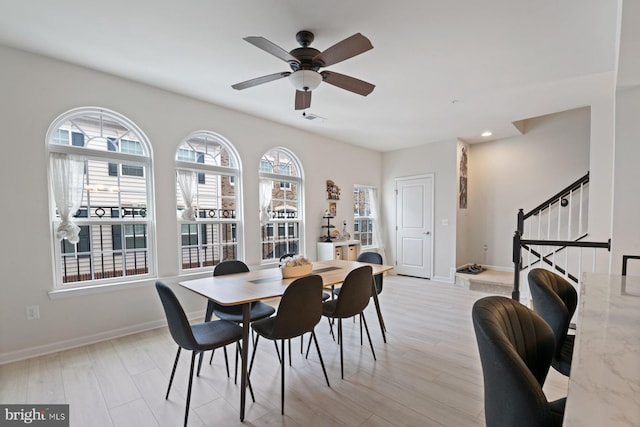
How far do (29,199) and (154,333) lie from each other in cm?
179

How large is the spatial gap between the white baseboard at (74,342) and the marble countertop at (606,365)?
12.4 ft

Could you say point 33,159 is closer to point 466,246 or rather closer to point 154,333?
point 154,333

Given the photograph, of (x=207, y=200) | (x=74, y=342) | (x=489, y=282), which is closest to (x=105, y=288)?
(x=74, y=342)

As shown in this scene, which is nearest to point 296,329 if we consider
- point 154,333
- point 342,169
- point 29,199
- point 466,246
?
point 154,333

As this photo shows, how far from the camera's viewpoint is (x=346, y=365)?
2523 mm

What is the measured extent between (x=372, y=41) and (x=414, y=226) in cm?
437

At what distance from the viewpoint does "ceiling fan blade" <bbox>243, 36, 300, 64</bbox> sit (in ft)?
5.91

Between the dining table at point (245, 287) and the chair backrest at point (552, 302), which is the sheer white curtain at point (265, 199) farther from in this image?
the chair backrest at point (552, 302)

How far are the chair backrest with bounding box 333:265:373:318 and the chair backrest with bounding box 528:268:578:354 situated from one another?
3.90ft

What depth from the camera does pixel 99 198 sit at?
312 cm

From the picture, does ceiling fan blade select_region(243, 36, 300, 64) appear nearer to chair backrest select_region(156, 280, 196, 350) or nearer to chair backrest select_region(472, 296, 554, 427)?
chair backrest select_region(156, 280, 196, 350)

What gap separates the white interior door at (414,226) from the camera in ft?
19.3

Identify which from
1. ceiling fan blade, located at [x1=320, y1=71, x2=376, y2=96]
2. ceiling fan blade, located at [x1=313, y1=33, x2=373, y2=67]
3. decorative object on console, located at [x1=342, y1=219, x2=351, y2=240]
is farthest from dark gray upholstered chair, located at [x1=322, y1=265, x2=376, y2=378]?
decorative object on console, located at [x1=342, y1=219, x2=351, y2=240]

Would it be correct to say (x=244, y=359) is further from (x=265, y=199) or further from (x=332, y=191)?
(x=332, y=191)
